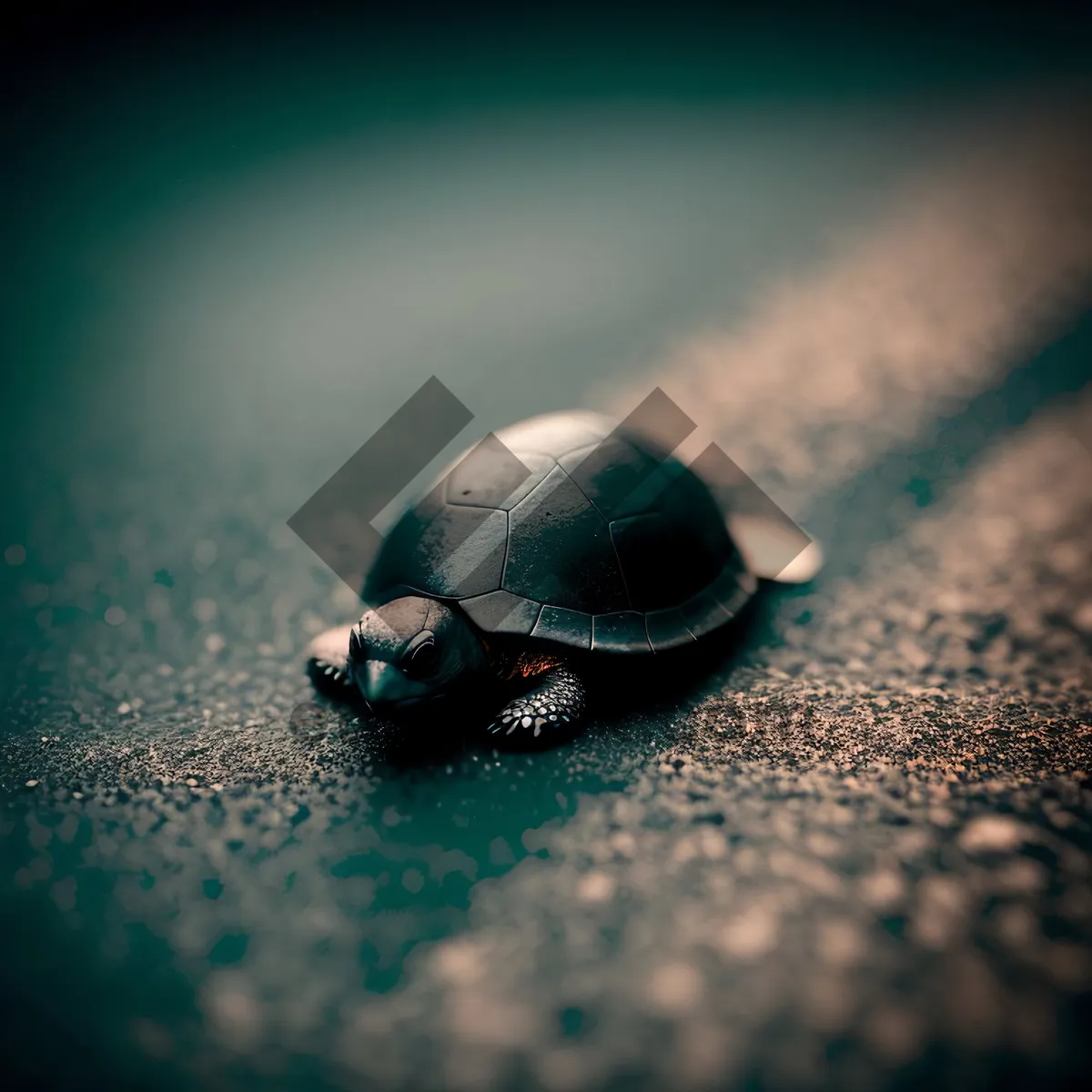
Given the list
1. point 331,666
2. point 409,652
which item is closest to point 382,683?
point 409,652

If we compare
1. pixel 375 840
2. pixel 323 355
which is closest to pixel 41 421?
pixel 323 355

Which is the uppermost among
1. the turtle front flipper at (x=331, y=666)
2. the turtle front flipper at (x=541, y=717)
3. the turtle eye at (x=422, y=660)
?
the turtle front flipper at (x=331, y=666)

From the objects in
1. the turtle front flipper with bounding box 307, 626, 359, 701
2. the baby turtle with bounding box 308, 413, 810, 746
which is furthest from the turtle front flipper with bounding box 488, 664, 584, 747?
the turtle front flipper with bounding box 307, 626, 359, 701

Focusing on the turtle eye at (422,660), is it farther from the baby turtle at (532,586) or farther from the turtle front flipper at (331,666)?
the turtle front flipper at (331,666)

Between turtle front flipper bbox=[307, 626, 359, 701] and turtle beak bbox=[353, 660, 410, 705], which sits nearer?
turtle beak bbox=[353, 660, 410, 705]

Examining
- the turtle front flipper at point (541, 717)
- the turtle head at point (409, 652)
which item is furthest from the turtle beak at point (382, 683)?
the turtle front flipper at point (541, 717)

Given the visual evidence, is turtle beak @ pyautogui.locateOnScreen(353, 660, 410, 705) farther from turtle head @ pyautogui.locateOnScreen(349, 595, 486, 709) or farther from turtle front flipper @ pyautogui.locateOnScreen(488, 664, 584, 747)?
turtle front flipper @ pyautogui.locateOnScreen(488, 664, 584, 747)

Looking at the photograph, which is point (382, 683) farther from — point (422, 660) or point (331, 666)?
point (331, 666)

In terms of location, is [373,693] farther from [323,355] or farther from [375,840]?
[323,355]
